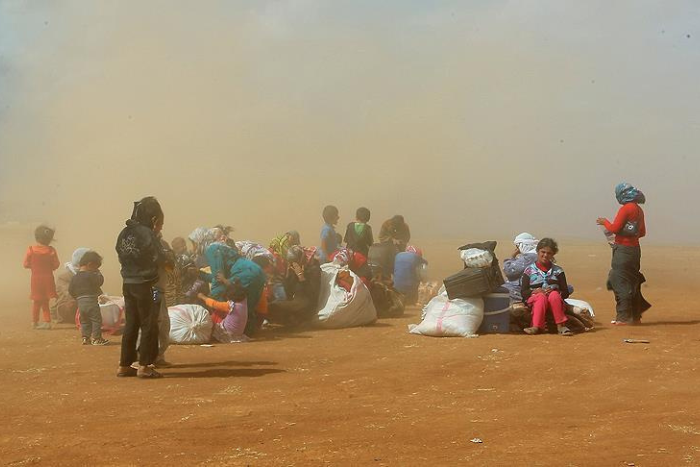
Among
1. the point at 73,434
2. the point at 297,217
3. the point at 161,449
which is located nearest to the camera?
the point at 161,449

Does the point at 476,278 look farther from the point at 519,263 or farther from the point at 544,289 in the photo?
the point at 519,263

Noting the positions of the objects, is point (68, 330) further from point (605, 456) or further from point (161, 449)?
point (605, 456)

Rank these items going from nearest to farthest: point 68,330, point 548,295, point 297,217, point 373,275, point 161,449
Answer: point 161,449 < point 548,295 < point 68,330 < point 373,275 < point 297,217

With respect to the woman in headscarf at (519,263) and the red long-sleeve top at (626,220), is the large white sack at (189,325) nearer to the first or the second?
the woman in headscarf at (519,263)

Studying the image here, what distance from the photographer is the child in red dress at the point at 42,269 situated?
12.8 m

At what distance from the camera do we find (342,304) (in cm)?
1184

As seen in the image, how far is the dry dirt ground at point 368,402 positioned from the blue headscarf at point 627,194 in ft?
5.54

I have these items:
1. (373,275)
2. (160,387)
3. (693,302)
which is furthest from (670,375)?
(693,302)

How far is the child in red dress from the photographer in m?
12.8

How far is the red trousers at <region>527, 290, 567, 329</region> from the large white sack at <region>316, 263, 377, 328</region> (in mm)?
2527

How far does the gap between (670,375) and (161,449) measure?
4.65 metres

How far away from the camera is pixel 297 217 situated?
4056 cm

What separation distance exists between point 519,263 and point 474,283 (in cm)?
136

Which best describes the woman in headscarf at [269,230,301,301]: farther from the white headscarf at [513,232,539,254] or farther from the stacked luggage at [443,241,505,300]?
the white headscarf at [513,232,539,254]
